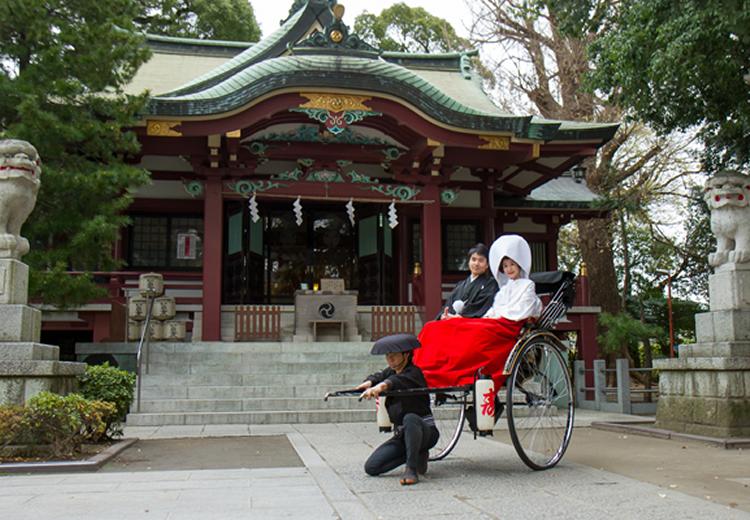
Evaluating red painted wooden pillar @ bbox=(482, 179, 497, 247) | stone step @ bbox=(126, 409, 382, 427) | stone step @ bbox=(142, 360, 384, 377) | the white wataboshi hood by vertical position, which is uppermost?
red painted wooden pillar @ bbox=(482, 179, 497, 247)

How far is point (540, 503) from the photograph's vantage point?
170 inches

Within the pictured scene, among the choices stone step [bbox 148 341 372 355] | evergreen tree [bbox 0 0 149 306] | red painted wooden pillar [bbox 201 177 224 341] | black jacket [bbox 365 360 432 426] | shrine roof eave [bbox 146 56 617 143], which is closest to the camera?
black jacket [bbox 365 360 432 426]

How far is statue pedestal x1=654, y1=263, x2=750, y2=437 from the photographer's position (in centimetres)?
752

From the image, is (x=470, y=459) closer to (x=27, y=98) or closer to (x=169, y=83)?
(x=27, y=98)

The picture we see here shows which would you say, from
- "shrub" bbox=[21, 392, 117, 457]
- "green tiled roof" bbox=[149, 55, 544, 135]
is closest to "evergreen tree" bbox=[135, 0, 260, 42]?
"green tiled roof" bbox=[149, 55, 544, 135]

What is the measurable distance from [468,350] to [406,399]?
1.92ft

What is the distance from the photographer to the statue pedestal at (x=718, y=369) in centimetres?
752

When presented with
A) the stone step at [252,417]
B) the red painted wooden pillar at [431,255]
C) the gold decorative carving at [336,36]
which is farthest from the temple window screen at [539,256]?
the stone step at [252,417]

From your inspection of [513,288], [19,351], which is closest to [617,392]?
[513,288]

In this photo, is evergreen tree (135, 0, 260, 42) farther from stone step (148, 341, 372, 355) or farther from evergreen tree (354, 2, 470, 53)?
stone step (148, 341, 372, 355)

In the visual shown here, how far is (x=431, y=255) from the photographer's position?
1492 cm

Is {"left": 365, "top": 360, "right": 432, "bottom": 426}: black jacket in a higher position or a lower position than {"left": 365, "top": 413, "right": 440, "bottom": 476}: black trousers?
higher

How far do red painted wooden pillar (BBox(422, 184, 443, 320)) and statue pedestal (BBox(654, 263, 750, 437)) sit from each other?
6.74m

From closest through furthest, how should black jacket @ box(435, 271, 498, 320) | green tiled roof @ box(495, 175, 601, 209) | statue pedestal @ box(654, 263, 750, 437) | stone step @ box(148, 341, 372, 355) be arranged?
black jacket @ box(435, 271, 498, 320), statue pedestal @ box(654, 263, 750, 437), stone step @ box(148, 341, 372, 355), green tiled roof @ box(495, 175, 601, 209)
